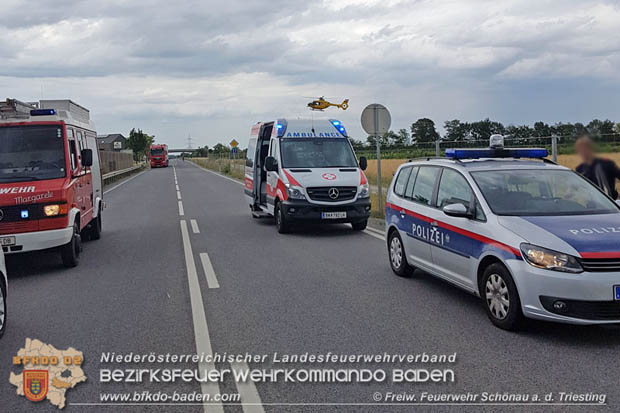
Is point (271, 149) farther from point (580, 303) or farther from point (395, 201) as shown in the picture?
point (580, 303)

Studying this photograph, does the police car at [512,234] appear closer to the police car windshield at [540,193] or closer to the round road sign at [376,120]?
the police car windshield at [540,193]

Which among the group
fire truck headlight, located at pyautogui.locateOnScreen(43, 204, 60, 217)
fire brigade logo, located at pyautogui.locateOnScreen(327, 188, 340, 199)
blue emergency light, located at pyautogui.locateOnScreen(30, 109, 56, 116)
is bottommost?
fire brigade logo, located at pyautogui.locateOnScreen(327, 188, 340, 199)

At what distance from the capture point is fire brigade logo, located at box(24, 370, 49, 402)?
4.38 m

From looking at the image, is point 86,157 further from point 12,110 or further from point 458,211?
point 458,211

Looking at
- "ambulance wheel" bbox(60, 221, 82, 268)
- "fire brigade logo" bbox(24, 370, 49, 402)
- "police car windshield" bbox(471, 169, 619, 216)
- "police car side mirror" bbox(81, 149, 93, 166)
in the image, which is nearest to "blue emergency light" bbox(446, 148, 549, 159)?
"police car windshield" bbox(471, 169, 619, 216)

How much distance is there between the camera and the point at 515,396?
412 centimetres

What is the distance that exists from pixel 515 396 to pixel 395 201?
4.48 m

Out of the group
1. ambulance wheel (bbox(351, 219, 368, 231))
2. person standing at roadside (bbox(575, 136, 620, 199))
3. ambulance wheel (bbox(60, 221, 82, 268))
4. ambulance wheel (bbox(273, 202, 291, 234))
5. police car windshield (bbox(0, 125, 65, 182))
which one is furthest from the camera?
ambulance wheel (bbox(351, 219, 368, 231))

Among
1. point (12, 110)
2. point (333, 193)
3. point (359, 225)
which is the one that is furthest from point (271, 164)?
point (12, 110)

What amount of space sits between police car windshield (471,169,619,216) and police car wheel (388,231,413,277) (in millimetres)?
1747

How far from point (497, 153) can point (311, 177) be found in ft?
18.9

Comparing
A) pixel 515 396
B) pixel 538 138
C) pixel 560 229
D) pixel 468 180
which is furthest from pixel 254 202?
pixel 515 396

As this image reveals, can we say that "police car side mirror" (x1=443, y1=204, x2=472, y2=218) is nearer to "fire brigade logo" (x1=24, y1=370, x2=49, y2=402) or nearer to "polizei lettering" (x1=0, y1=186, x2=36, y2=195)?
"fire brigade logo" (x1=24, y1=370, x2=49, y2=402)

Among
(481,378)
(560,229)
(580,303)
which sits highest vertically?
Result: (560,229)
